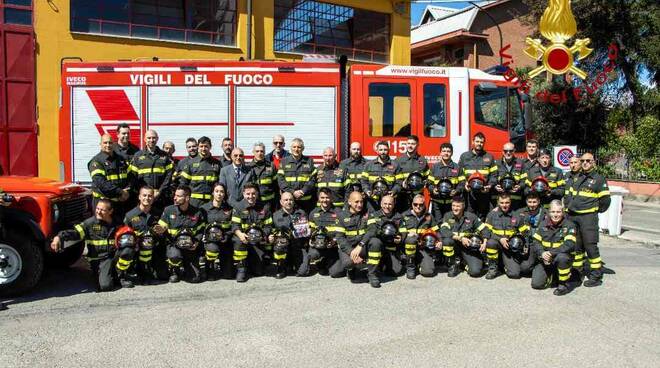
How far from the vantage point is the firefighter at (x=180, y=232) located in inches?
236

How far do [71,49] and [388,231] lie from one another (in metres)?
10.6

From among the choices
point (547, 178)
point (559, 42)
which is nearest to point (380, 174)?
point (547, 178)

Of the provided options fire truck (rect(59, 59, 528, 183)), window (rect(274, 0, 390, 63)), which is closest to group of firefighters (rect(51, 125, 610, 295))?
fire truck (rect(59, 59, 528, 183))

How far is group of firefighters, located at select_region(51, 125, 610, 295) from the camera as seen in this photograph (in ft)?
19.3

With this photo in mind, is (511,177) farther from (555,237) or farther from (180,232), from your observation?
(180,232)

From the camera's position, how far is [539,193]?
6539 mm

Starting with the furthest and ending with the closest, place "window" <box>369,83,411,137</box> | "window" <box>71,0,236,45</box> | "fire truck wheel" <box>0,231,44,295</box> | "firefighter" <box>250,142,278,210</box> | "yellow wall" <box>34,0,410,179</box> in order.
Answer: "window" <box>71,0,236,45</box>
"yellow wall" <box>34,0,410,179</box>
"window" <box>369,83,411,137</box>
"firefighter" <box>250,142,278,210</box>
"fire truck wheel" <box>0,231,44,295</box>

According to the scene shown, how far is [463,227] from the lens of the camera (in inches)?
252

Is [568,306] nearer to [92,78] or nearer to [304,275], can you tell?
[304,275]

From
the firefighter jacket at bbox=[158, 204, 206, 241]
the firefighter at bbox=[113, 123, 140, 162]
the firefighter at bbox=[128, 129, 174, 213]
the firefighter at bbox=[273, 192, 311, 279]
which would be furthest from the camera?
the firefighter at bbox=[113, 123, 140, 162]

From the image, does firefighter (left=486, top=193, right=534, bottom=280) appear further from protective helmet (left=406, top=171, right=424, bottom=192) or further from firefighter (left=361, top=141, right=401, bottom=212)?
firefighter (left=361, top=141, right=401, bottom=212)

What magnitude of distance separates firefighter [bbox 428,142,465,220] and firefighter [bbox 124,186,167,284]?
11.2ft

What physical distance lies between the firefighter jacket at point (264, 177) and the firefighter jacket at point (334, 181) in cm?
60

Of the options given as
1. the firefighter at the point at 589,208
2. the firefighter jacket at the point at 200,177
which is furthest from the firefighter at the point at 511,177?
the firefighter jacket at the point at 200,177
